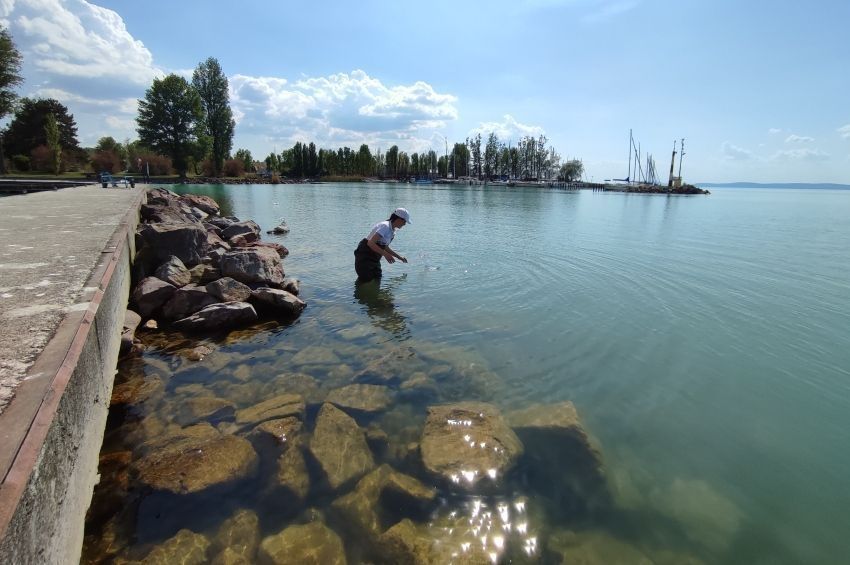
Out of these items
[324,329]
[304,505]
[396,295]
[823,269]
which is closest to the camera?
[304,505]

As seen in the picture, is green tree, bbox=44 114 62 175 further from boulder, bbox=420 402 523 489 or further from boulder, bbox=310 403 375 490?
boulder, bbox=420 402 523 489

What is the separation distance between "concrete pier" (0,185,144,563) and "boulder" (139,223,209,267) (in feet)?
13.4

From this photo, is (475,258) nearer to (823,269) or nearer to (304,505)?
(823,269)

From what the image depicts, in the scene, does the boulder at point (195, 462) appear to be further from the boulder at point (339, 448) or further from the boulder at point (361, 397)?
the boulder at point (361, 397)

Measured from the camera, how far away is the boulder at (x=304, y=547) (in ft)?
13.0

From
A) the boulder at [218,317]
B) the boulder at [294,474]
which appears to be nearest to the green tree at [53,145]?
the boulder at [218,317]

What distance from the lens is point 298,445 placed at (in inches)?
214

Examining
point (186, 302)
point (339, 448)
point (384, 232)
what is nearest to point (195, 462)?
point (339, 448)

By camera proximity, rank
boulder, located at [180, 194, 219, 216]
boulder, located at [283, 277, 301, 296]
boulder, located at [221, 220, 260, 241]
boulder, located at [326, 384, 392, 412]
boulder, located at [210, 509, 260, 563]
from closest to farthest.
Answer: boulder, located at [210, 509, 260, 563] < boulder, located at [326, 384, 392, 412] < boulder, located at [283, 277, 301, 296] < boulder, located at [221, 220, 260, 241] < boulder, located at [180, 194, 219, 216]

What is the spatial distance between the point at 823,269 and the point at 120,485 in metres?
21.5

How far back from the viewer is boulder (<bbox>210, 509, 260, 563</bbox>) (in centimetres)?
402

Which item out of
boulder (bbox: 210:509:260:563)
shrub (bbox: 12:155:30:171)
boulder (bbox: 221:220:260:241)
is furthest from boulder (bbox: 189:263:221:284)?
shrub (bbox: 12:155:30:171)

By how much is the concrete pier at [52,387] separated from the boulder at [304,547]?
1.53 m

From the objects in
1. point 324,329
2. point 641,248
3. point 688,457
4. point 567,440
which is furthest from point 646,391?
point 641,248
